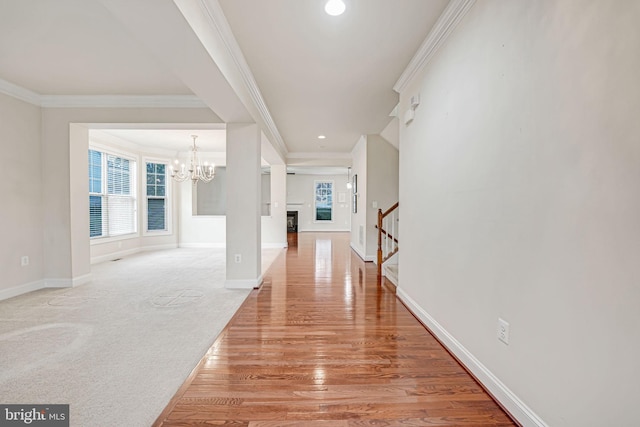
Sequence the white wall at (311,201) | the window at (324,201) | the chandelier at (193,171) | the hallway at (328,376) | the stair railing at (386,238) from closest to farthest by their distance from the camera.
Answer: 1. the hallway at (328,376)
2. the stair railing at (386,238)
3. the chandelier at (193,171)
4. the white wall at (311,201)
5. the window at (324,201)

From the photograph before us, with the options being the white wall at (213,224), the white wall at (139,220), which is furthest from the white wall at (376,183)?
the white wall at (139,220)

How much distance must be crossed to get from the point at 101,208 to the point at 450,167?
6532 mm

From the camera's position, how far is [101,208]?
5641 millimetres

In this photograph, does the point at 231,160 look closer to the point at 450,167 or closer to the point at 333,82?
the point at 333,82

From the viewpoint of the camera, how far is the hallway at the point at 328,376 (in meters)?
1.49

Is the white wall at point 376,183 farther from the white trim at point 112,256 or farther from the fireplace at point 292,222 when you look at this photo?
the fireplace at point 292,222

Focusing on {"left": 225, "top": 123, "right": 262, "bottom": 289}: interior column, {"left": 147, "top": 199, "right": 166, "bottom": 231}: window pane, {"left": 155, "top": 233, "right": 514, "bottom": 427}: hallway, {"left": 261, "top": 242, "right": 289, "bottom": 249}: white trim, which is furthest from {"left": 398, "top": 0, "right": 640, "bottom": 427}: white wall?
{"left": 147, "top": 199, "right": 166, "bottom": 231}: window pane

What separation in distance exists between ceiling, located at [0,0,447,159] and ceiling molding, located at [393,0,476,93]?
61 mm

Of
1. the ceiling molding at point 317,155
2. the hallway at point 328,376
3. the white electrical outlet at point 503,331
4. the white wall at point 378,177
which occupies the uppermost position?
the ceiling molding at point 317,155

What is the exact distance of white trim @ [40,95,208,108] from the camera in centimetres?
373

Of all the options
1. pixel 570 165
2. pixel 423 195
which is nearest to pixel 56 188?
pixel 423 195

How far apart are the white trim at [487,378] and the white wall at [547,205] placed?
0.01 metres

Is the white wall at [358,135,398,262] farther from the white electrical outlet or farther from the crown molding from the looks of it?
the white electrical outlet

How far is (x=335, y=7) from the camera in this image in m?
2.05
